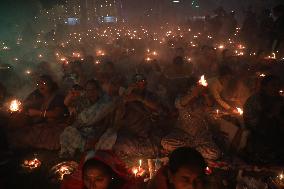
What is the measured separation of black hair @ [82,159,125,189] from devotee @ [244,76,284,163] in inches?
102

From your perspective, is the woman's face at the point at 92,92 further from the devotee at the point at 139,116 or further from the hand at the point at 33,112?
the hand at the point at 33,112

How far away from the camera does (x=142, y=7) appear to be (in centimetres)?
3094

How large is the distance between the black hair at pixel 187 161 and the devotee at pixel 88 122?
2.85 meters

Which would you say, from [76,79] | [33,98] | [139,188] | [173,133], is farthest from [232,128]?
[76,79]

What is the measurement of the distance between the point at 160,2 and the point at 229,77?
2604cm

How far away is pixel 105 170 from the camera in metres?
3.08

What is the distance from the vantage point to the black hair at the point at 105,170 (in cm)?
304

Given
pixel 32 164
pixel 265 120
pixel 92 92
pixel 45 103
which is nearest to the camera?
pixel 265 120

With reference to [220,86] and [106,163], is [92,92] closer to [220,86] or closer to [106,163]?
[106,163]

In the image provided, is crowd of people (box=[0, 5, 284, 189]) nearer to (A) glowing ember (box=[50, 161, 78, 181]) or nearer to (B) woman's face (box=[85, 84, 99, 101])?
(B) woman's face (box=[85, 84, 99, 101])

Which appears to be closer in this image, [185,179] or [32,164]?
[185,179]

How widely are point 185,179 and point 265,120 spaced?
2.62m

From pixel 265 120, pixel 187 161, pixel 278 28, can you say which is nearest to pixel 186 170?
pixel 187 161

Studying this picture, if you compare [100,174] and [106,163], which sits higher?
[106,163]
